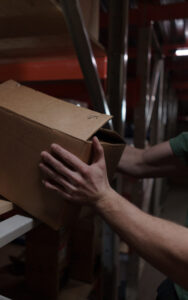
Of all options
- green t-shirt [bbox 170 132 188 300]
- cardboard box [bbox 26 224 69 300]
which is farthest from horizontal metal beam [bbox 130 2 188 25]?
cardboard box [bbox 26 224 69 300]

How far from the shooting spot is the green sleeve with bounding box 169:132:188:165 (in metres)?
1.22

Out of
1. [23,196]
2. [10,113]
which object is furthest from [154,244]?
[10,113]

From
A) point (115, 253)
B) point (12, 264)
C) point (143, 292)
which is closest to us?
point (12, 264)

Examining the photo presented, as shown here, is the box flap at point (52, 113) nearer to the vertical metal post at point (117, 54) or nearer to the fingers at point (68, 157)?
the fingers at point (68, 157)

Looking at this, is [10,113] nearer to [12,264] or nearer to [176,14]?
[12,264]

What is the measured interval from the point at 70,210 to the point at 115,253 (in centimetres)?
96

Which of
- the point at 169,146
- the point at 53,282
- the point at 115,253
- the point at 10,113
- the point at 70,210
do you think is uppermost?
the point at 10,113

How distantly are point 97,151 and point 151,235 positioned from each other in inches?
11.0

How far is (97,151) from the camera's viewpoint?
65cm

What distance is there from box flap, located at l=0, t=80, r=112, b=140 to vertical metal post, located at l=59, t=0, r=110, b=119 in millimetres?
225

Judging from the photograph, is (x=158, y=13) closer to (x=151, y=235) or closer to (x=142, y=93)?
(x=142, y=93)

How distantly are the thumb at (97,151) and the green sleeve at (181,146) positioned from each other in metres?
0.69

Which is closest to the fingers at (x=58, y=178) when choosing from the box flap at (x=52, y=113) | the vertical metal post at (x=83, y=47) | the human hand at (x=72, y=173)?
the human hand at (x=72, y=173)

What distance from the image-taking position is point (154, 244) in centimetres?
71
